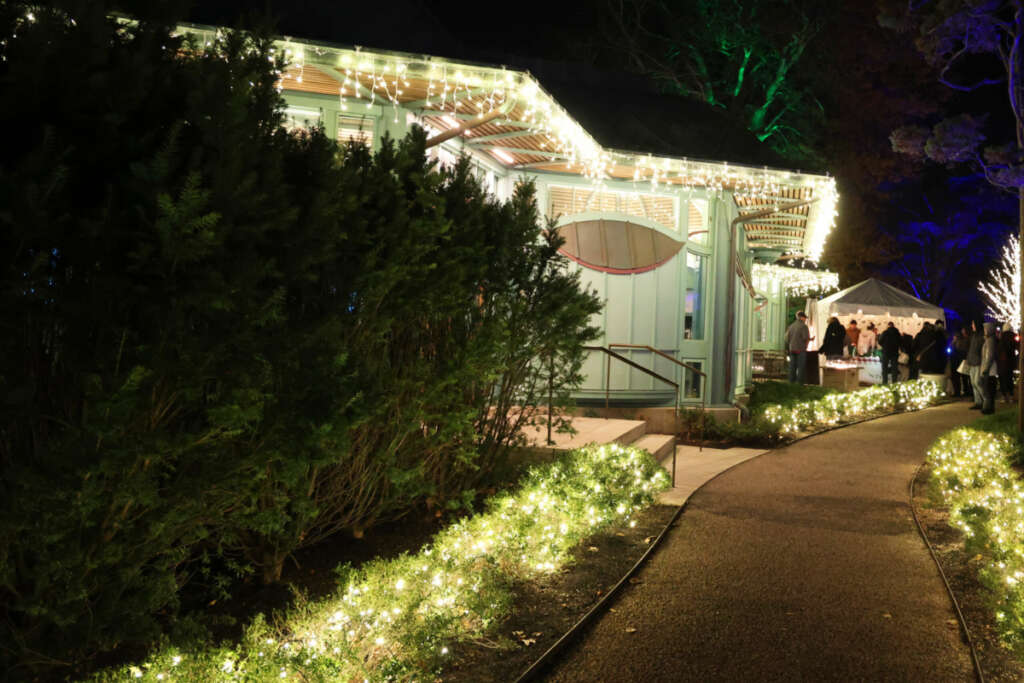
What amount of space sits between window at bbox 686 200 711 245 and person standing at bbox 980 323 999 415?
583 cm

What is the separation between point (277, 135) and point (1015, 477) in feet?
27.7

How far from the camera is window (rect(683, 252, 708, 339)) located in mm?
14844

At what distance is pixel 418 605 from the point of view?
4480mm

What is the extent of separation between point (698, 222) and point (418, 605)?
11810mm

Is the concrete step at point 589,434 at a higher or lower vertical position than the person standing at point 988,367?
lower

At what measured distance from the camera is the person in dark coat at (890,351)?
22.7 metres

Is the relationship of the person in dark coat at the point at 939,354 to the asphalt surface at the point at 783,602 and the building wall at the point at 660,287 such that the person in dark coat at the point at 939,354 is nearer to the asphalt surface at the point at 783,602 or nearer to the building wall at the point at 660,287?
the building wall at the point at 660,287

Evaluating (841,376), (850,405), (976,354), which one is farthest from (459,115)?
(841,376)

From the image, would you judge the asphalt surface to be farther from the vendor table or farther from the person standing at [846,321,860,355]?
the person standing at [846,321,860,355]

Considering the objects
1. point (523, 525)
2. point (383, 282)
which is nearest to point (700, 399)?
point (523, 525)

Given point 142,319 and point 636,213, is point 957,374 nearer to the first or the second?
point 636,213

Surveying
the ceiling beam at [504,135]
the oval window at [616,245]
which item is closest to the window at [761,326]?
the oval window at [616,245]

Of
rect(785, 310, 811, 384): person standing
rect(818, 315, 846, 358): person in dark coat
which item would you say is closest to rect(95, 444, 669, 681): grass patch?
rect(785, 310, 811, 384): person standing

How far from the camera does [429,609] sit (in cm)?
449
